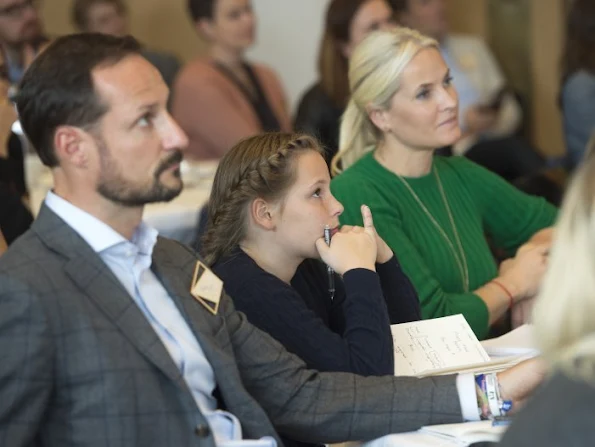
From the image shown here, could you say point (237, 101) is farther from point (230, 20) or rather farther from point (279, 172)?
point (279, 172)

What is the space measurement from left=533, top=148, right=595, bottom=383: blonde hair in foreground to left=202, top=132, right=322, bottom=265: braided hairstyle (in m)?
1.13

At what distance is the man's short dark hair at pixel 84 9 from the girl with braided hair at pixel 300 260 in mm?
4076

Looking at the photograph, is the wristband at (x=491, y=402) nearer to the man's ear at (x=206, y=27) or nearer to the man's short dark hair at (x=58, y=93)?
the man's short dark hair at (x=58, y=93)

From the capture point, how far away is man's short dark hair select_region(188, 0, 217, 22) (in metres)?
5.99

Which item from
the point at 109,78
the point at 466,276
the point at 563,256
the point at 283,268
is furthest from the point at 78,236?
the point at 466,276

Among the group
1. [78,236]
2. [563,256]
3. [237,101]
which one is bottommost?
[237,101]

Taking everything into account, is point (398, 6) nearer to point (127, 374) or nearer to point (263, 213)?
point (263, 213)

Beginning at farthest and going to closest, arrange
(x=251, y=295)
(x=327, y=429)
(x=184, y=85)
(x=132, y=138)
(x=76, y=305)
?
(x=184, y=85) → (x=251, y=295) → (x=327, y=429) → (x=132, y=138) → (x=76, y=305)

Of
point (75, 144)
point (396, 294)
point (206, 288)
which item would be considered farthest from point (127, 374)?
point (396, 294)

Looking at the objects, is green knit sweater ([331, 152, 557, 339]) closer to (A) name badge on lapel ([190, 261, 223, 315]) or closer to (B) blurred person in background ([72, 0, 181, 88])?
(A) name badge on lapel ([190, 261, 223, 315])

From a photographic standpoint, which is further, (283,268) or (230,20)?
(230,20)

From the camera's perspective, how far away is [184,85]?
575 centimetres

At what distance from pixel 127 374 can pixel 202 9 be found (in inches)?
169

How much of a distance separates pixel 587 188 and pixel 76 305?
871 millimetres
